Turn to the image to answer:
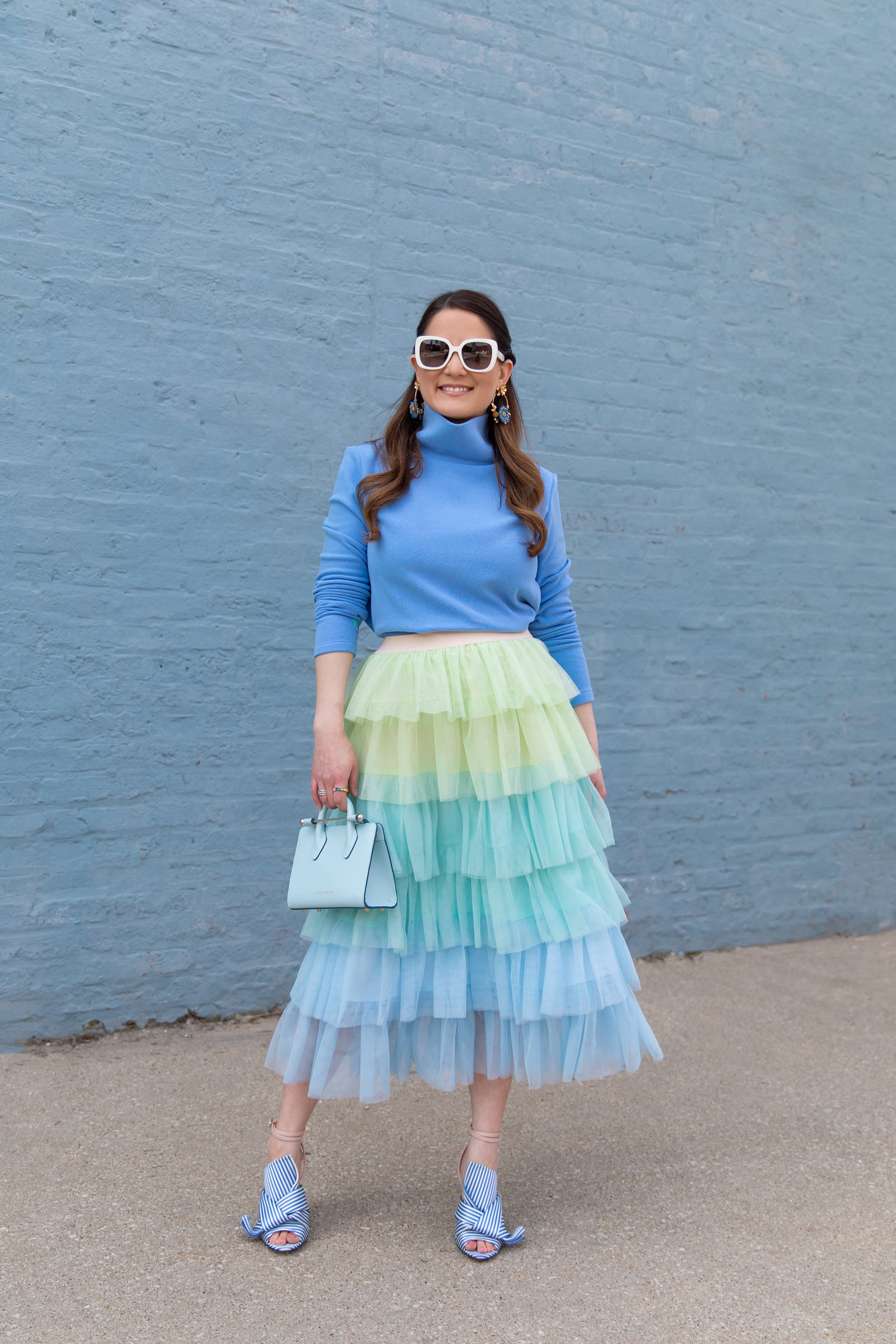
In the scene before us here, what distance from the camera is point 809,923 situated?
4500 millimetres

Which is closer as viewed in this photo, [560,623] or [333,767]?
[333,767]

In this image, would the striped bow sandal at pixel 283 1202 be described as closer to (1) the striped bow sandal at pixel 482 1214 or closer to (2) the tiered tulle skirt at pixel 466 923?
(2) the tiered tulle skirt at pixel 466 923

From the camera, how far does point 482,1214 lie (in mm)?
2184

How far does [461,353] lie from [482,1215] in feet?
5.79

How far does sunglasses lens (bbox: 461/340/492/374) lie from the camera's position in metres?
2.22

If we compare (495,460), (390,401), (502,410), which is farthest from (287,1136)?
(390,401)

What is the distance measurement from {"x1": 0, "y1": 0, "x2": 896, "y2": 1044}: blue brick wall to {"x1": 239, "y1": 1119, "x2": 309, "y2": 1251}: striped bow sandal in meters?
1.18

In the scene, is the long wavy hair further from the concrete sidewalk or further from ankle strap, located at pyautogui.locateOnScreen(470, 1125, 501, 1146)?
the concrete sidewalk

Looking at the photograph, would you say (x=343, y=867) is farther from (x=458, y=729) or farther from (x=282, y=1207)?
(x=282, y=1207)

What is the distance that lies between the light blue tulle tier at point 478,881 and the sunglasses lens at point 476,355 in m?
0.89

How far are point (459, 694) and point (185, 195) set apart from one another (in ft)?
6.55

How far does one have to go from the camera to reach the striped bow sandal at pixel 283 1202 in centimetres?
214

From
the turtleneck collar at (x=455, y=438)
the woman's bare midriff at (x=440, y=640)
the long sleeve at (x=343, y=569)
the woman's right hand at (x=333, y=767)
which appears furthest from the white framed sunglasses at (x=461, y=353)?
the woman's right hand at (x=333, y=767)

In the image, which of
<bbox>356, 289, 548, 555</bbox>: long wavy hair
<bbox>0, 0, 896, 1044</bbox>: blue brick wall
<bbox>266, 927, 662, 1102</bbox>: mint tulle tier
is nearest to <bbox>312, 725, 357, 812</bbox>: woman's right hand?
<bbox>266, 927, 662, 1102</bbox>: mint tulle tier
